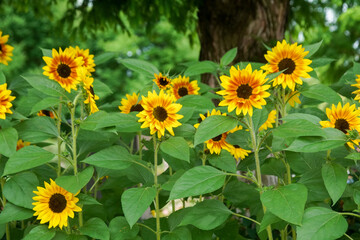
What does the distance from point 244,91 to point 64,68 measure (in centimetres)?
75

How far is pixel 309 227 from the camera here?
1376 millimetres

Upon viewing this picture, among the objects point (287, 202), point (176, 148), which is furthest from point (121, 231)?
point (287, 202)

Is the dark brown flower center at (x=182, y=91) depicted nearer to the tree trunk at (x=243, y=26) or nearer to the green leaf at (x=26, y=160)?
the green leaf at (x=26, y=160)

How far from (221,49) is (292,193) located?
8.83ft

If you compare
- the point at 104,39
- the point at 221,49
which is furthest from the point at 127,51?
the point at 221,49

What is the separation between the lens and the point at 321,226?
1.39 m

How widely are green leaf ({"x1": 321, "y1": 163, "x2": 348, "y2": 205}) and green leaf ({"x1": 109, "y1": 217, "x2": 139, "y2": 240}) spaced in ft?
2.21

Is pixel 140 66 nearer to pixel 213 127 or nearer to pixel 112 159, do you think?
pixel 112 159

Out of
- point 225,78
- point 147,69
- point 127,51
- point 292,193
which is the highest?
point 127,51

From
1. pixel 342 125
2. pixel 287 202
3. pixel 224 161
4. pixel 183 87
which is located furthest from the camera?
pixel 183 87

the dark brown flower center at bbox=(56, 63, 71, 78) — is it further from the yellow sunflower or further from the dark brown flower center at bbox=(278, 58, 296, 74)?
the dark brown flower center at bbox=(278, 58, 296, 74)

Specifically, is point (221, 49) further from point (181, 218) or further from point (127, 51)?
point (127, 51)

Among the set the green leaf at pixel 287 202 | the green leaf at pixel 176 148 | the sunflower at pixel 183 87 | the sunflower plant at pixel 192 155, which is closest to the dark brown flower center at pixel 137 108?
the sunflower plant at pixel 192 155

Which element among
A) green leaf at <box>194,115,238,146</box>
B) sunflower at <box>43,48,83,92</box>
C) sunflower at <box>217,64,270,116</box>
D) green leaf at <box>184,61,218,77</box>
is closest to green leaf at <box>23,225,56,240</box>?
sunflower at <box>43,48,83,92</box>
